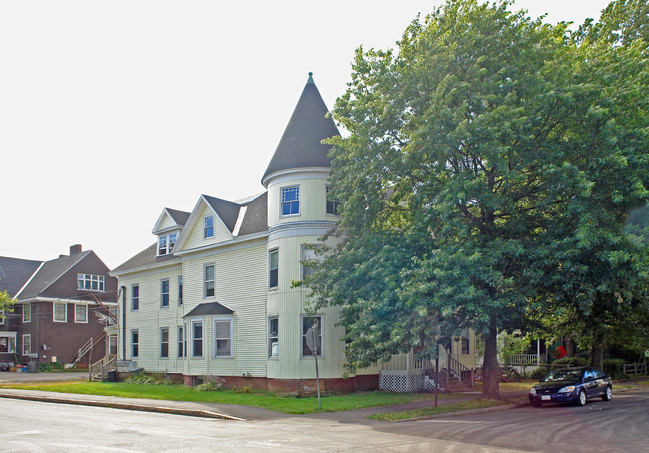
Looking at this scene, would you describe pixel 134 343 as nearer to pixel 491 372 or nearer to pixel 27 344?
pixel 27 344

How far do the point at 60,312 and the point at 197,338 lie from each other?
95.4 ft

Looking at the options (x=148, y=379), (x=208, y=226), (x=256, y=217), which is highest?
(x=256, y=217)

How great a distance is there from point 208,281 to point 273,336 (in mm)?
6404

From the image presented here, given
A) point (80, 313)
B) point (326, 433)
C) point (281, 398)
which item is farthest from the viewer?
point (80, 313)

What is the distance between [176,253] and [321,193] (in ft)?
35.3

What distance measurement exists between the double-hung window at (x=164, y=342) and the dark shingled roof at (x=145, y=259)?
4005 millimetres

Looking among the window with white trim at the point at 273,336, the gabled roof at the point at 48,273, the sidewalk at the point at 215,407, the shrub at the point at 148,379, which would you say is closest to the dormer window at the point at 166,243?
the shrub at the point at 148,379

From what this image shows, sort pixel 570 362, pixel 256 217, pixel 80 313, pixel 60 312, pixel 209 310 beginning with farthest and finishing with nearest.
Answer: pixel 80 313 < pixel 60 312 < pixel 570 362 < pixel 209 310 < pixel 256 217

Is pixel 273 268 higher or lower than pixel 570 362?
higher

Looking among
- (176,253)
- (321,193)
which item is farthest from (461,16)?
(176,253)

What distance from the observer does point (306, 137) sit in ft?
92.5

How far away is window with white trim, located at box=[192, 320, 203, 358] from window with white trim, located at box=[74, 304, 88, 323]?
29069 millimetres

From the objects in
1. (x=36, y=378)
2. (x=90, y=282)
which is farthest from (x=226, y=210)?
(x=90, y=282)

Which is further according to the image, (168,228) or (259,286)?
(168,228)
